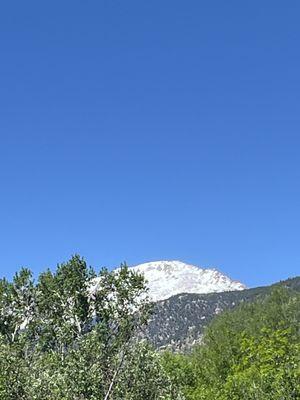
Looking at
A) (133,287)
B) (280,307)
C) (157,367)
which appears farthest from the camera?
(280,307)

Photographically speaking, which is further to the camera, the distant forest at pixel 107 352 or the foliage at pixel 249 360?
the foliage at pixel 249 360

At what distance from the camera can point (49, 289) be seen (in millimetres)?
Result: 80750

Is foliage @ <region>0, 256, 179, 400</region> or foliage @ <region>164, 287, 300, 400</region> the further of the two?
foliage @ <region>164, 287, 300, 400</region>

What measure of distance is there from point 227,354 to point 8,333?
32.6 m

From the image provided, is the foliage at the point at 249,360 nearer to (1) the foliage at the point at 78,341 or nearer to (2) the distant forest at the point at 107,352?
(2) the distant forest at the point at 107,352

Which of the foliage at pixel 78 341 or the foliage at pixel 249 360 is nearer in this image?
the foliage at pixel 78 341

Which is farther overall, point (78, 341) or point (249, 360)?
point (249, 360)

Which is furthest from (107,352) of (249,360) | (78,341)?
(249,360)

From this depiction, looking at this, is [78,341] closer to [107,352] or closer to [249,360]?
[107,352]

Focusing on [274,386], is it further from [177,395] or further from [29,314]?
[29,314]

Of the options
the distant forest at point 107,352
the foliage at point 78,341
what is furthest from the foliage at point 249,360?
the foliage at point 78,341

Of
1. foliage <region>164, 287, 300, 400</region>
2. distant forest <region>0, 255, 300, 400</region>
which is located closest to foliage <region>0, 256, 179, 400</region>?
distant forest <region>0, 255, 300, 400</region>

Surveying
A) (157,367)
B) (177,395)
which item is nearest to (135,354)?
(157,367)

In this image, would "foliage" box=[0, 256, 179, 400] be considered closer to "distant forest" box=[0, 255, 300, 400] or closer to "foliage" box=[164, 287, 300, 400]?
"distant forest" box=[0, 255, 300, 400]
